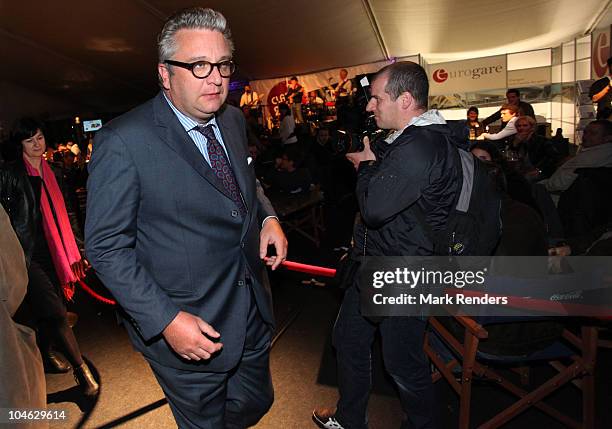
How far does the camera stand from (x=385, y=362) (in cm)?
209

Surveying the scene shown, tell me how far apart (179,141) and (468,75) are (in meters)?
13.7

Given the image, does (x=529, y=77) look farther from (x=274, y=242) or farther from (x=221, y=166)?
(x=221, y=166)

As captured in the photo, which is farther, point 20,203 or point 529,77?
point 529,77

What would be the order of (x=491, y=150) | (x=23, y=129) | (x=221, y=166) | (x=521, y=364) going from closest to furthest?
(x=221, y=166), (x=521, y=364), (x=23, y=129), (x=491, y=150)

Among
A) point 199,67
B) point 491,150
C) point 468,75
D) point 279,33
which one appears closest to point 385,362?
point 199,67

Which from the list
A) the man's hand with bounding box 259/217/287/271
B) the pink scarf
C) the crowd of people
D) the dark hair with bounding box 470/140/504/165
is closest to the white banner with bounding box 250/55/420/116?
the dark hair with bounding box 470/140/504/165

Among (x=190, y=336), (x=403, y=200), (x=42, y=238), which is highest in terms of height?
(x=403, y=200)

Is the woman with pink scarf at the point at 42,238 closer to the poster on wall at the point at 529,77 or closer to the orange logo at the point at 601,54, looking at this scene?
the orange logo at the point at 601,54

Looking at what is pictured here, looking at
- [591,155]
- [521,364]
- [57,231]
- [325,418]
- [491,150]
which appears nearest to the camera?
[521,364]

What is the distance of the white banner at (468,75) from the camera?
1305 cm

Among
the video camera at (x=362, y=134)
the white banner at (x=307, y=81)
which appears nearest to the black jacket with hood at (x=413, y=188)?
the video camera at (x=362, y=134)

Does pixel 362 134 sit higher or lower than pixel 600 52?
lower

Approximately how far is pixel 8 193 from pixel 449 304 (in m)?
2.65

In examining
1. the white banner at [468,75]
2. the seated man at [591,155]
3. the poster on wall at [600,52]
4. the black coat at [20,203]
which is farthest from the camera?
the white banner at [468,75]
